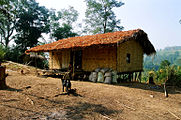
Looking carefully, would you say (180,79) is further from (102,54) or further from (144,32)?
(102,54)

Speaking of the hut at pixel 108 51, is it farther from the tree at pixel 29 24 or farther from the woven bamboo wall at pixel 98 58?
the tree at pixel 29 24

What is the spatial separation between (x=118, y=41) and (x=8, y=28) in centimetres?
2676

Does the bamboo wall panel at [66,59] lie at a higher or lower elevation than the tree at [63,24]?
lower

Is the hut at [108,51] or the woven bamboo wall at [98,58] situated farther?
the woven bamboo wall at [98,58]

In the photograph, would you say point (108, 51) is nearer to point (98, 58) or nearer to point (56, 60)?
point (98, 58)

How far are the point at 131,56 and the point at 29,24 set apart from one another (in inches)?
857

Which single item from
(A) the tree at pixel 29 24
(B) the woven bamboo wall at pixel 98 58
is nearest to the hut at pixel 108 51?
(B) the woven bamboo wall at pixel 98 58

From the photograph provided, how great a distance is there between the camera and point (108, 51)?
11086mm

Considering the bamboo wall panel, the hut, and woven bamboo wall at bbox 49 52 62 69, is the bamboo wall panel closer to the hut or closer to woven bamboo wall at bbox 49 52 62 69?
the hut

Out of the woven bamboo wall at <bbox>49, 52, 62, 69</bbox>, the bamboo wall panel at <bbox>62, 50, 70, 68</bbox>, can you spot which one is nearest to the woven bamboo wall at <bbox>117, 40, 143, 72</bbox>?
the bamboo wall panel at <bbox>62, 50, 70, 68</bbox>

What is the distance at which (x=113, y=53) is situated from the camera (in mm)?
10820

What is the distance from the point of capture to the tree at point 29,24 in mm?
26031

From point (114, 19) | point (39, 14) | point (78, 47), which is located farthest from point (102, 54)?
point (39, 14)

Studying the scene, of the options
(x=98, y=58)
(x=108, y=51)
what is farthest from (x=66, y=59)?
(x=108, y=51)
